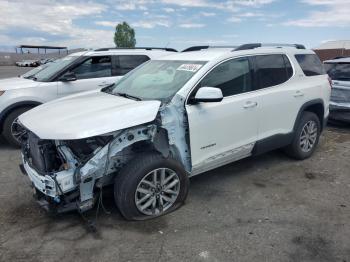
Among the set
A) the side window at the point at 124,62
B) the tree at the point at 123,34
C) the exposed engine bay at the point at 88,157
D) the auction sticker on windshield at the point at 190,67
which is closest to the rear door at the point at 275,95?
the auction sticker on windshield at the point at 190,67

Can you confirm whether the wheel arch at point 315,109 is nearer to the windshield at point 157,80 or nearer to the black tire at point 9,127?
the windshield at point 157,80

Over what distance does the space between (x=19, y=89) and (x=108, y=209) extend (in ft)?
12.0

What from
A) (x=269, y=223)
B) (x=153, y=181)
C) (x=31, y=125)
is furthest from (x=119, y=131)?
(x=269, y=223)

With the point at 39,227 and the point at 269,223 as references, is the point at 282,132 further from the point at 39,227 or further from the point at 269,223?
the point at 39,227

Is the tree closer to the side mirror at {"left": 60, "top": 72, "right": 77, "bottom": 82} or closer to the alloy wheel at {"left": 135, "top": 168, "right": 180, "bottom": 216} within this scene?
the side mirror at {"left": 60, "top": 72, "right": 77, "bottom": 82}

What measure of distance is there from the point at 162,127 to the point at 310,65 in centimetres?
309

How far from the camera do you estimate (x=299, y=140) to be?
5477 mm

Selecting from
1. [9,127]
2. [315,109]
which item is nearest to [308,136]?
[315,109]

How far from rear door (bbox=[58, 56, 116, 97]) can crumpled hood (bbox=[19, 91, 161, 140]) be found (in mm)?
2872

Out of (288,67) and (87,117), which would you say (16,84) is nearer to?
(87,117)

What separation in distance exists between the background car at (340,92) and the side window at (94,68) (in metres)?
4.83

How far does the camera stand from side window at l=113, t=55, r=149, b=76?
24.9 ft

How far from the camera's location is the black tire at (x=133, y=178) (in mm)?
3535

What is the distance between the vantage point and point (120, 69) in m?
7.61
